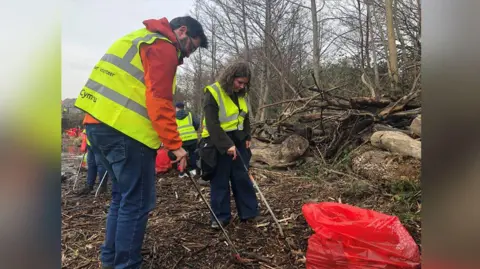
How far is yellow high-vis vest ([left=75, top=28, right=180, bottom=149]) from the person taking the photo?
2.28 metres

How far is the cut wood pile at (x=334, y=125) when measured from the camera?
6062 mm

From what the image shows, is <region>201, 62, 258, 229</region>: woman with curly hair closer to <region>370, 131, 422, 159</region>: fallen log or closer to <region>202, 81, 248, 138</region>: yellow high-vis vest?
<region>202, 81, 248, 138</region>: yellow high-vis vest

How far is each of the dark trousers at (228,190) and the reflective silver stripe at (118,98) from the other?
1423 mm

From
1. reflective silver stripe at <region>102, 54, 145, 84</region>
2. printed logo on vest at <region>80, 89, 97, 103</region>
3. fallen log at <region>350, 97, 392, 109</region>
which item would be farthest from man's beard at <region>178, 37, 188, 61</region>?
fallen log at <region>350, 97, 392, 109</region>

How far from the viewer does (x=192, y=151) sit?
6.80 meters

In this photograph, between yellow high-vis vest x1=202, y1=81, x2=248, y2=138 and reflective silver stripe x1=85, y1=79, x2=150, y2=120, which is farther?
yellow high-vis vest x1=202, y1=81, x2=248, y2=138

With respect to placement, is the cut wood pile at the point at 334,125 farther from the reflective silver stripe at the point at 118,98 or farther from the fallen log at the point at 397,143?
the reflective silver stripe at the point at 118,98

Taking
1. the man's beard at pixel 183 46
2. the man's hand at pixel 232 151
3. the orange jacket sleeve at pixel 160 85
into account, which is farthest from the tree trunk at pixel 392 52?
the orange jacket sleeve at pixel 160 85

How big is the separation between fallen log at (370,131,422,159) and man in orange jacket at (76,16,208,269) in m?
3.40

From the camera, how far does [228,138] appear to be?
11.3ft

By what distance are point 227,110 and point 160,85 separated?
1382mm

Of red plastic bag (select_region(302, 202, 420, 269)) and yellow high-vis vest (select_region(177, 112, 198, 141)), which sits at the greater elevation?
yellow high-vis vest (select_region(177, 112, 198, 141))

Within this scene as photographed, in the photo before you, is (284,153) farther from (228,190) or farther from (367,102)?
(228,190)
